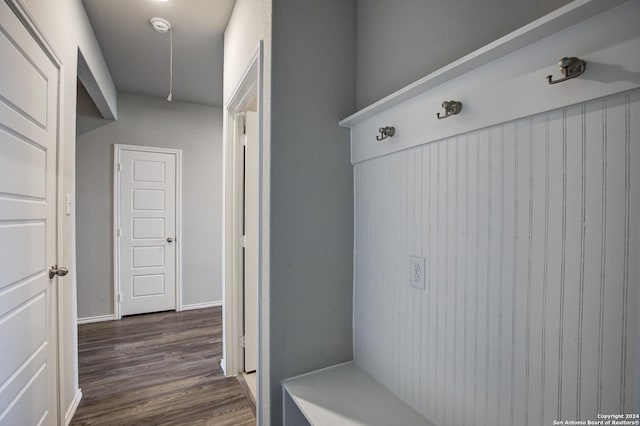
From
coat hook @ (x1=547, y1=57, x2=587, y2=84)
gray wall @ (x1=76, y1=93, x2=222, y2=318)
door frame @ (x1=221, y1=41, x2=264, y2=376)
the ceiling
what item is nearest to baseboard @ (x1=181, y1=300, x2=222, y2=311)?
gray wall @ (x1=76, y1=93, x2=222, y2=318)

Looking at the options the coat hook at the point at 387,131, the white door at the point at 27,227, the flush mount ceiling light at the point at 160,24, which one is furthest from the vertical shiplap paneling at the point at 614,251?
the flush mount ceiling light at the point at 160,24

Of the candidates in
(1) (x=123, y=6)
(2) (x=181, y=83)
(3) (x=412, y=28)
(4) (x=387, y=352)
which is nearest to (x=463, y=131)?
(3) (x=412, y=28)

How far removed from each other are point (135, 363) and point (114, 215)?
70.0 inches

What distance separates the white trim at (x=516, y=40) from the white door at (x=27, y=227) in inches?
58.9

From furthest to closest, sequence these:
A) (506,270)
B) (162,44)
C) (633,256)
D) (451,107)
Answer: (162,44)
(451,107)
(506,270)
(633,256)

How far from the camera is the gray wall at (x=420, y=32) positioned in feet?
3.03

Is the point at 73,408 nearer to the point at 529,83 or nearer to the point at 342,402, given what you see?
the point at 342,402

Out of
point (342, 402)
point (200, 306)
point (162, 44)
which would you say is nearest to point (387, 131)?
point (342, 402)

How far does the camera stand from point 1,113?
3.75 ft

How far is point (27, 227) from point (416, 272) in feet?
5.51

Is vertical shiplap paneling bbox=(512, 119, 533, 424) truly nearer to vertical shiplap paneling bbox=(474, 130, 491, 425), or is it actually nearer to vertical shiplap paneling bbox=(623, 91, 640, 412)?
vertical shiplap paneling bbox=(474, 130, 491, 425)

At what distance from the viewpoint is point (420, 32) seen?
121cm

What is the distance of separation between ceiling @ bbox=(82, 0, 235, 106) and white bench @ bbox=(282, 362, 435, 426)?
93.0 inches

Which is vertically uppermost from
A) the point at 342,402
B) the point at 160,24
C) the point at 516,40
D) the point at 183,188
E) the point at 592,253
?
the point at 160,24
